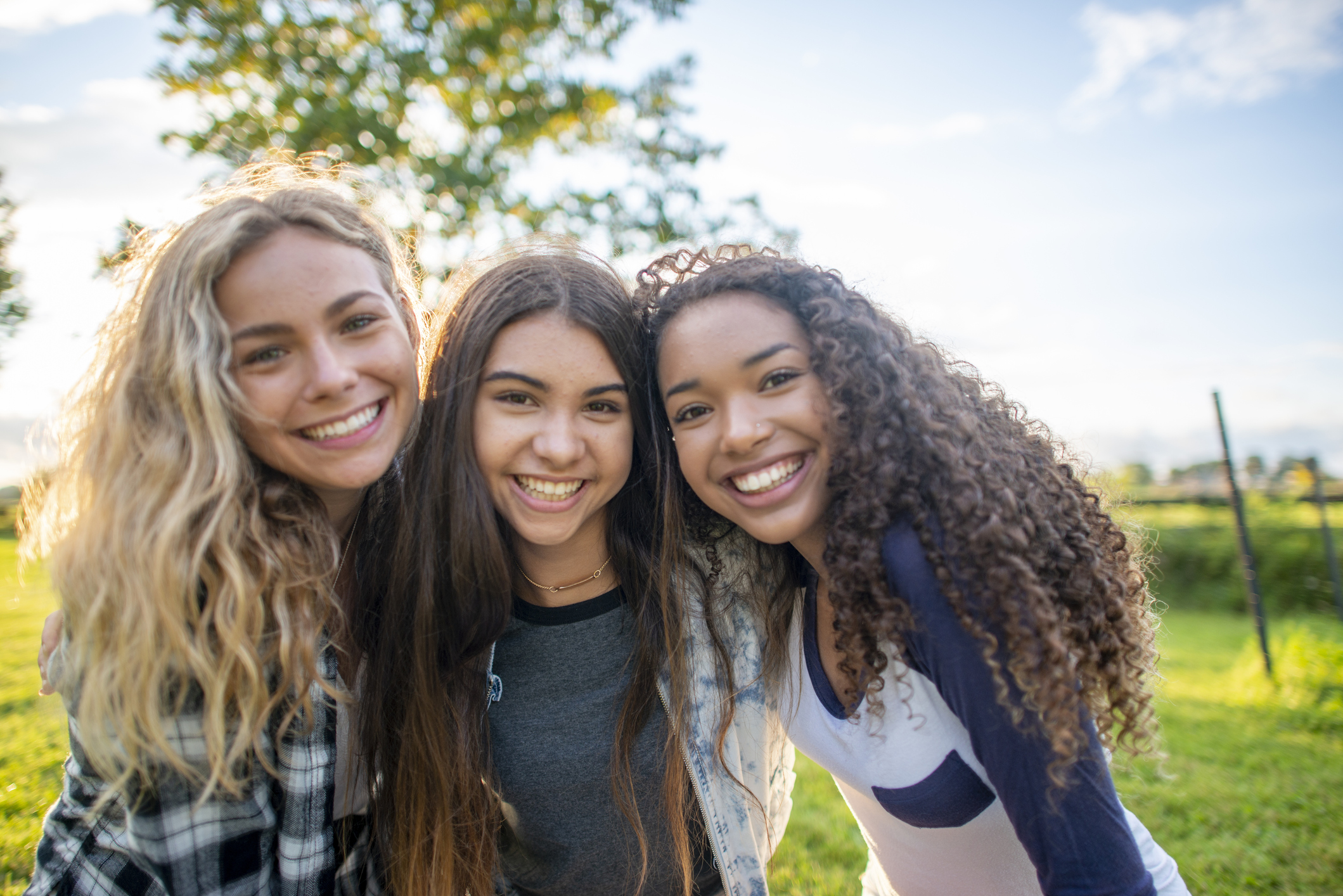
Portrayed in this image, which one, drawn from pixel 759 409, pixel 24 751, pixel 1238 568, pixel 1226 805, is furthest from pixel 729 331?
pixel 1238 568

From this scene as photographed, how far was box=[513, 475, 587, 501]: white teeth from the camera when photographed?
2.14 meters

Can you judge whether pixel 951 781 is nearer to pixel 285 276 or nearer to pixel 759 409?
pixel 759 409

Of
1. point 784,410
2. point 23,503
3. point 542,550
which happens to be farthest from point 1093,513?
point 23,503

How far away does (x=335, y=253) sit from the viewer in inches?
79.6

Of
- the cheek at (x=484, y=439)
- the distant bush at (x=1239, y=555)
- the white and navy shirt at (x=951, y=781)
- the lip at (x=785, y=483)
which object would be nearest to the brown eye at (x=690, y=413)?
the lip at (x=785, y=483)

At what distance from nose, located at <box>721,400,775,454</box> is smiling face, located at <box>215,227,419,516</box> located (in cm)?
99

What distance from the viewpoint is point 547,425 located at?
6.91 ft

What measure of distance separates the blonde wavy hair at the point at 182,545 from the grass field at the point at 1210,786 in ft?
1.31

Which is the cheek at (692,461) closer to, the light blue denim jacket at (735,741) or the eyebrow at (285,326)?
the light blue denim jacket at (735,741)

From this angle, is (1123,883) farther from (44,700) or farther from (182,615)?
(44,700)

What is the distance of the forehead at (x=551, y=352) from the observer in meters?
2.11

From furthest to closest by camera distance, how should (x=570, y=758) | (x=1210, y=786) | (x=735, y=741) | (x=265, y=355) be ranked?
(x=1210, y=786) < (x=735, y=741) < (x=570, y=758) < (x=265, y=355)

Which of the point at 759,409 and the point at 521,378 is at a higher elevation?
the point at 521,378

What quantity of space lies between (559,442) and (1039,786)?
1.45m
